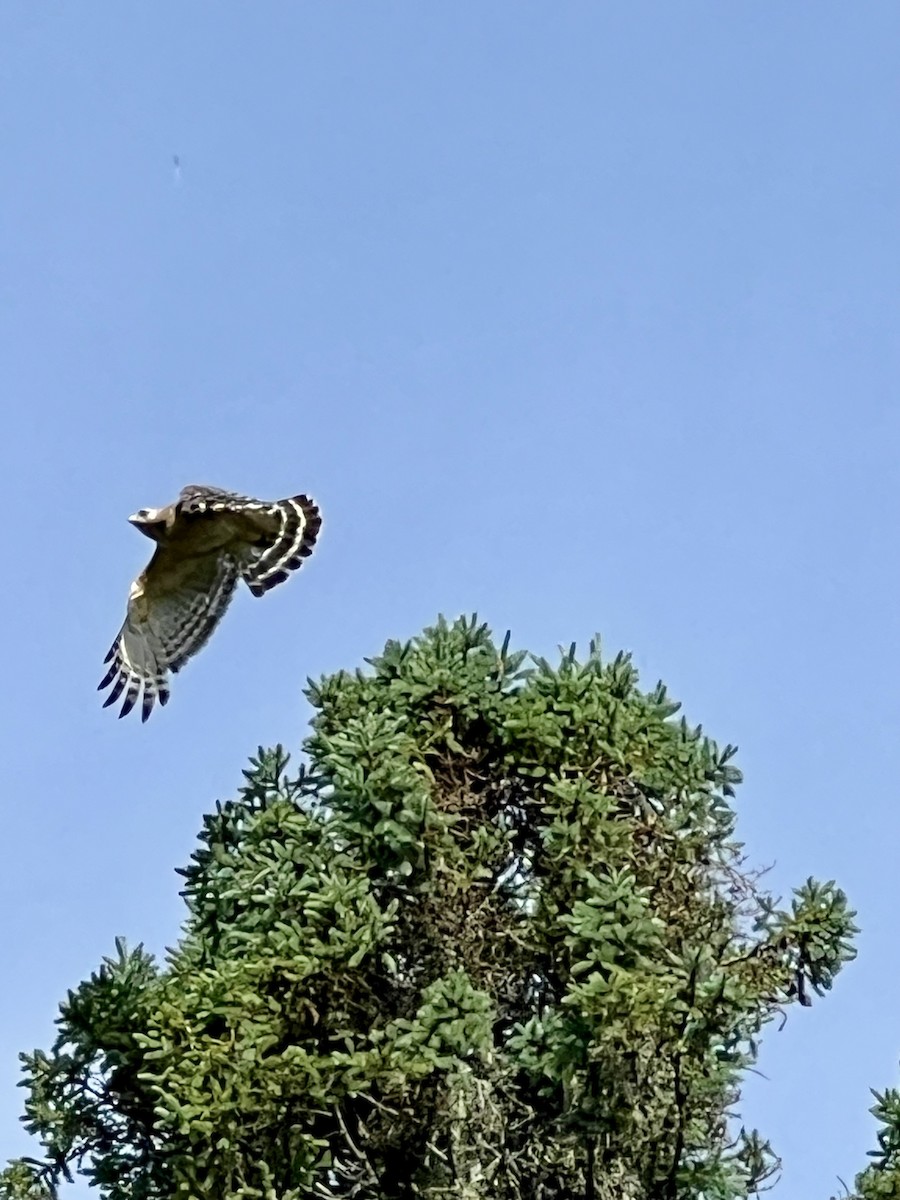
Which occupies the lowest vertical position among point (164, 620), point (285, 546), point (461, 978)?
point (461, 978)

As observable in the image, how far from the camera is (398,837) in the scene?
9.27 meters

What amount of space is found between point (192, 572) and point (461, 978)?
14.9 ft

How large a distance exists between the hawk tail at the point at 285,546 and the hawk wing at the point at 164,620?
0.49 feet

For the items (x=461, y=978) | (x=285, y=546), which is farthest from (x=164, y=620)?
(x=461, y=978)

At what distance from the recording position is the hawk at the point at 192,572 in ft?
40.1

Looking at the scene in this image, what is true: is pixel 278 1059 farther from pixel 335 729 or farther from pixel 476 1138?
pixel 335 729

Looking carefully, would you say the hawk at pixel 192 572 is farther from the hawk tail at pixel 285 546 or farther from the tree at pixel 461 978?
the tree at pixel 461 978

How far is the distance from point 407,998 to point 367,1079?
614 millimetres

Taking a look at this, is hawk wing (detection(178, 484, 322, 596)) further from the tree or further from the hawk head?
the tree

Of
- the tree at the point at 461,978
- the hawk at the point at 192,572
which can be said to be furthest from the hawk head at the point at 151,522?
the tree at the point at 461,978

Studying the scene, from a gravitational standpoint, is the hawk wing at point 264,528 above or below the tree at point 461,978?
above

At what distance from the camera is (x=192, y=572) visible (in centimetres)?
1256

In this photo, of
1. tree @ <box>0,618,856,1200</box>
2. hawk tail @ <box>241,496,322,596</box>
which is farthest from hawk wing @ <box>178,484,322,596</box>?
tree @ <box>0,618,856,1200</box>

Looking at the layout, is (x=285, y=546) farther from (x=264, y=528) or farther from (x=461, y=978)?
(x=461, y=978)
